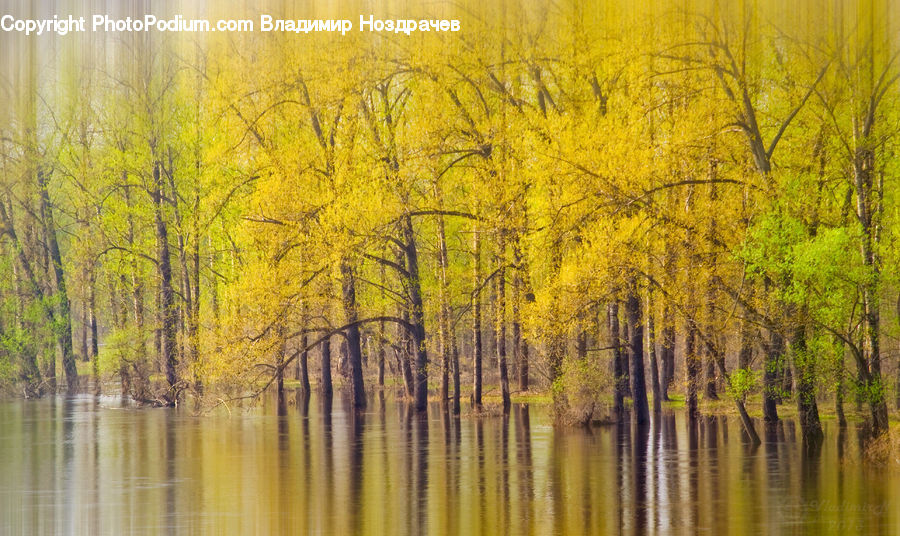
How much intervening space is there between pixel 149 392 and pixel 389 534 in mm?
31506

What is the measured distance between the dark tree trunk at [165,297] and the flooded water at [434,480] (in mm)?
8927

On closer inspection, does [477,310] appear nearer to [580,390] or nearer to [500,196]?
[500,196]

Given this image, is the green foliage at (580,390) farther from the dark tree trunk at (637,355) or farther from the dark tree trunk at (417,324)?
the dark tree trunk at (417,324)

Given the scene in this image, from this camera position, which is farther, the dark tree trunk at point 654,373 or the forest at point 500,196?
the dark tree trunk at point 654,373

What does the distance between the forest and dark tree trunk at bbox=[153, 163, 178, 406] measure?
165 mm

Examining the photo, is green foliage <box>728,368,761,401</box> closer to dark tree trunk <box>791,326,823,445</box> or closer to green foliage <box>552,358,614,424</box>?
dark tree trunk <box>791,326,823,445</box>

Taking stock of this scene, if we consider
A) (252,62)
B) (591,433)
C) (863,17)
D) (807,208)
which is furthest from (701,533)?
(252,62)

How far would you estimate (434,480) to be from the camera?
89.6 feet

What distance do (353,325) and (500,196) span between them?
7801 millimetres

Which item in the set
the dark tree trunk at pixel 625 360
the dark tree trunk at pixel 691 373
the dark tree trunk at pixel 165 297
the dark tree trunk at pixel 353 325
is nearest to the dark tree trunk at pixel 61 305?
the dark tree trunk at pixel 165 297

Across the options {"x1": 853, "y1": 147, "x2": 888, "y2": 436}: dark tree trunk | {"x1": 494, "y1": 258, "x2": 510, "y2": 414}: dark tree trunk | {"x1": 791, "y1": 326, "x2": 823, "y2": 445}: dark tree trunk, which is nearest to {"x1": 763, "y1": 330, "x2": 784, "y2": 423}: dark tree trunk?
{"x1": 791, "y1": 326, "x2": 823, "y2": 445}: dark tree trunk

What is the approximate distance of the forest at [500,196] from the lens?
102 feet

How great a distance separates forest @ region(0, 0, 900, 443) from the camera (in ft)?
102

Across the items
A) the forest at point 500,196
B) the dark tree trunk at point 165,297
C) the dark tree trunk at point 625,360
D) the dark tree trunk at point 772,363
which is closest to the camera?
the forest at point 500,196
